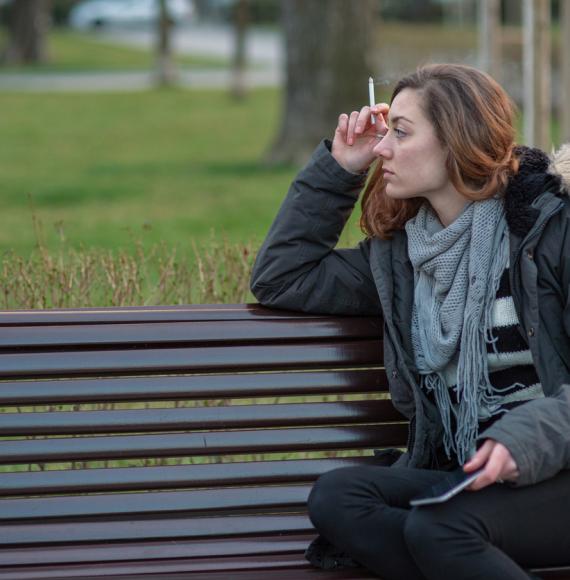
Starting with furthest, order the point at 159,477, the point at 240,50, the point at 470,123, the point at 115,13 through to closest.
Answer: the point at 115,13
the point at 240,50
the point at 159,477
the point at 470,123

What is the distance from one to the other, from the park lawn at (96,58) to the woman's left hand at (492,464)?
2893 centimetres

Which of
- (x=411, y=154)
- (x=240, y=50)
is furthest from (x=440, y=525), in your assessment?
(x=240, y=50)

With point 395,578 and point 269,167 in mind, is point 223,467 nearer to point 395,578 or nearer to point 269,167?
point 395,578

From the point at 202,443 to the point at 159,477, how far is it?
0.13 m

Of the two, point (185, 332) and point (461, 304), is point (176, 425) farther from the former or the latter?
point (461, 304)

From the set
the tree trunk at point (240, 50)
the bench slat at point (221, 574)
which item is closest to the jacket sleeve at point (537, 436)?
the bench slat at point (221, 574)

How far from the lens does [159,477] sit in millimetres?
3189

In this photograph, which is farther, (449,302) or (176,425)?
(176,425)

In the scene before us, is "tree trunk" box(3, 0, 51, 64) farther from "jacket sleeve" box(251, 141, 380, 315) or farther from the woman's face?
the woman's face

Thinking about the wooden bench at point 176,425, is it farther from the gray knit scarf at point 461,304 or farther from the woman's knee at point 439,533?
the woman's knee at point 439,533

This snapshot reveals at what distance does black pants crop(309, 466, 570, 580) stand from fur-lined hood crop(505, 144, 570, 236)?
58cm

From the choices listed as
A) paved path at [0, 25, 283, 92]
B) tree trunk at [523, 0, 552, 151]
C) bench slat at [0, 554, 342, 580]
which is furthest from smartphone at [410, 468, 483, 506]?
paved path at [0, 25, 283, 92]

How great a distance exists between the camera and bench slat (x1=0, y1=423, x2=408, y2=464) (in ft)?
10.4

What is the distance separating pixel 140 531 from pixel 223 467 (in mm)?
255
